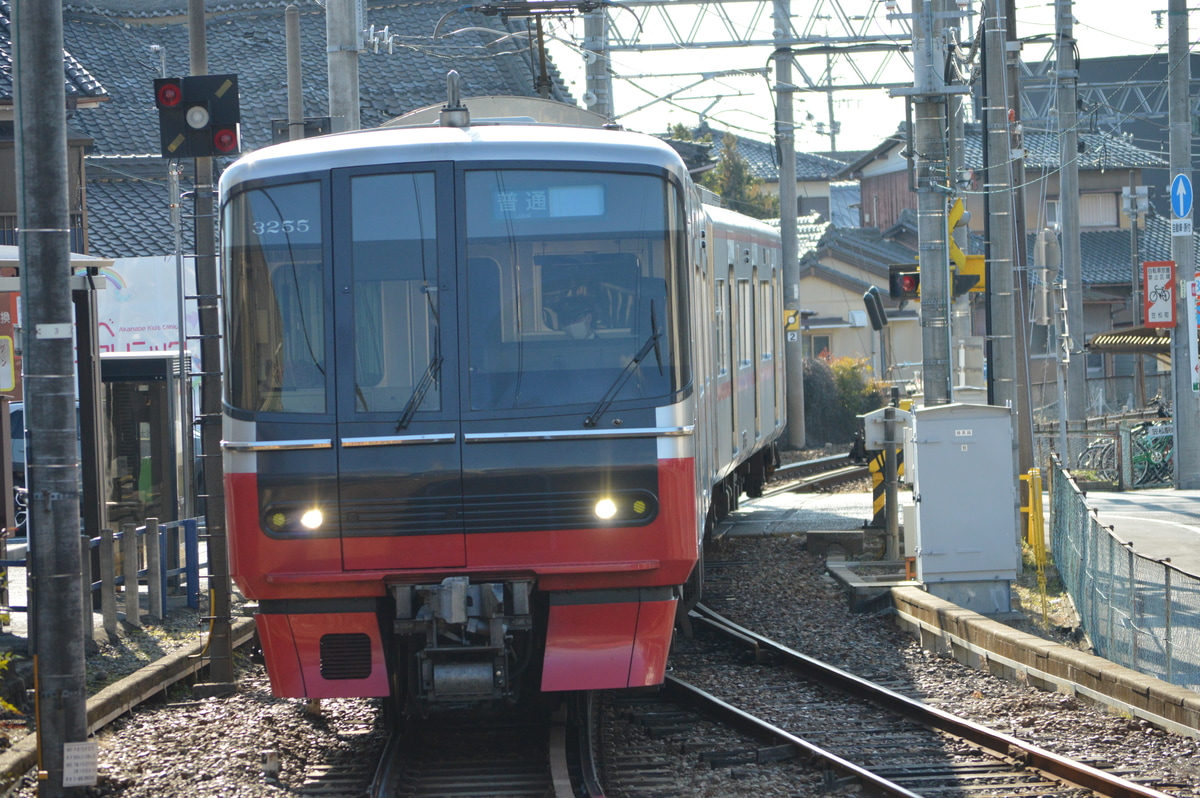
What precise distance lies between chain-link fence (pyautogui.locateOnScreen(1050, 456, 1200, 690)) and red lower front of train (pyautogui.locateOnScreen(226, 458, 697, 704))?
9.73 ft

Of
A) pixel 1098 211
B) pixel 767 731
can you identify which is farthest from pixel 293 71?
pixel 1098 211

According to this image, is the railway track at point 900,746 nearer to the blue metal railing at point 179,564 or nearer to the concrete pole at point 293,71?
the blue metal railing at point 179,564

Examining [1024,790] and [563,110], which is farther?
[563,110]

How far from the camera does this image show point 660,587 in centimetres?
657

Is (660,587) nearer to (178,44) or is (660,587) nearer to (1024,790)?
(1024,790)

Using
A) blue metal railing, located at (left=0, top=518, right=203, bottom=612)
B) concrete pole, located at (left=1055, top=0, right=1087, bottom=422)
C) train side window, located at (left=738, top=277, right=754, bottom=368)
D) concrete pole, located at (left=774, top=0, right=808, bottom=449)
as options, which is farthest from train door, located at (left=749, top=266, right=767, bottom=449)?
concrete pole, located at (left=774, top=0, right=808, bottom=449)

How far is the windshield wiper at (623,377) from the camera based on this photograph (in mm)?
6367

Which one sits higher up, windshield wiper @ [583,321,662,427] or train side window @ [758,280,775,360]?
train side window @ [758,280,775,360]

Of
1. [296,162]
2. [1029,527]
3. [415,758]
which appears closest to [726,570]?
[1029,527]

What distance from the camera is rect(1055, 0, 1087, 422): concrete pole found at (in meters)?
21.9

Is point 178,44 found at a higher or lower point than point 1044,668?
higher

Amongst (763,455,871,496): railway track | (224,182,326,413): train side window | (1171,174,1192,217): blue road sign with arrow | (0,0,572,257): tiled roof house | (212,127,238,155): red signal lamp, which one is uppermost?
(0,0,572,257): tiled roof house

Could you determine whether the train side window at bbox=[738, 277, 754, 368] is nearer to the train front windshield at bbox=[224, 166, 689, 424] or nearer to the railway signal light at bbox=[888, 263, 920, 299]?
the railway signal light at bbox=[888, 263, 920, 299]

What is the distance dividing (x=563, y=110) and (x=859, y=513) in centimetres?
980
